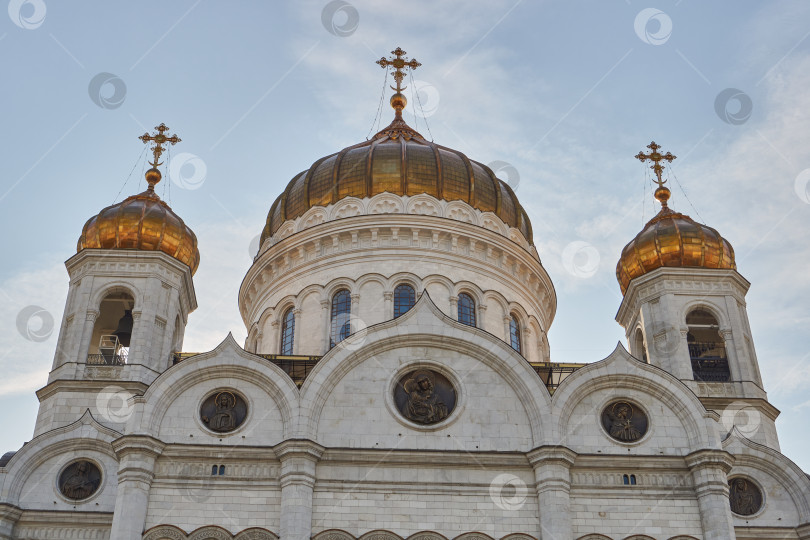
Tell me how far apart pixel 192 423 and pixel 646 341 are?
1315cm

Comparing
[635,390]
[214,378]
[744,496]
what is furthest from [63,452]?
[744,496]

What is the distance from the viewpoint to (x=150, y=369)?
80.9 feet

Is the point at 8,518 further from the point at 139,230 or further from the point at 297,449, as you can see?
the point at 139,230

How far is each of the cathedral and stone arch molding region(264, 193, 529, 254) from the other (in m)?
2.27

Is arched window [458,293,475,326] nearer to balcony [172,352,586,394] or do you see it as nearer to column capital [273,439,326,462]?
balcony [172,352,586,394]

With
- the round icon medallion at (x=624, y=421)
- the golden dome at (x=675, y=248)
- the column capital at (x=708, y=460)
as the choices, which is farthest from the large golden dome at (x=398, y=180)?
the column capital at (x=708, y=460)

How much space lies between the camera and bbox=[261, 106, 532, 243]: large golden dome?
30.0 metres

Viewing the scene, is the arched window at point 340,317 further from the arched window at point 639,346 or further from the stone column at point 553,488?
the arched window at point 639,346

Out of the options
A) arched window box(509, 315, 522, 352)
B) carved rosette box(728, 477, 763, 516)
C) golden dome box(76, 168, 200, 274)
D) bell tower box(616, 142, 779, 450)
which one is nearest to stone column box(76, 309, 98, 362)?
golden dome box(76, 168, 200, 274)

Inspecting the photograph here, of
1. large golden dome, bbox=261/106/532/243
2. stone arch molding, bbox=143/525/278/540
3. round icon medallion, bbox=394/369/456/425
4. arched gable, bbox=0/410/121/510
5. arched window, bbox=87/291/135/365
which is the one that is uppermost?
large golden dome, bbox=261/106/532/243

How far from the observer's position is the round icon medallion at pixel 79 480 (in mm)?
22375

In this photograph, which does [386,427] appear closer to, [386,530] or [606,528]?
[386,530]

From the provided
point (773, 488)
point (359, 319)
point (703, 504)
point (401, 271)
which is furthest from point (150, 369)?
point (773, 488)

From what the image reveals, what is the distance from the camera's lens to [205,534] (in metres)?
19.8
